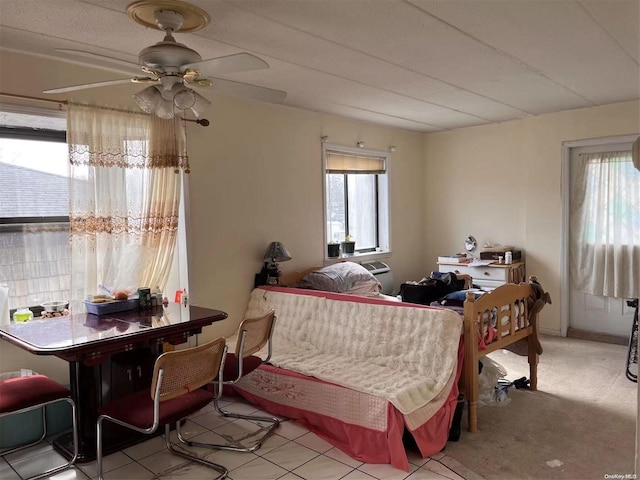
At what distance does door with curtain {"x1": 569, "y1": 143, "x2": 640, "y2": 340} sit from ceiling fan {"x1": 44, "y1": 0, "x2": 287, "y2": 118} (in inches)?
160

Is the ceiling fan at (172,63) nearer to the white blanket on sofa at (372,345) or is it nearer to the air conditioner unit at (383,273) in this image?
the white blanket on sofa at (372,345)

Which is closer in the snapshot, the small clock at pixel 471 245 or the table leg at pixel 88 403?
the table leg at pixel 88 403

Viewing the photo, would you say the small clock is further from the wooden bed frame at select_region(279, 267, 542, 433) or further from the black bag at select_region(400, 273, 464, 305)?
the black bag at select_region(400, 273, 464, 305)

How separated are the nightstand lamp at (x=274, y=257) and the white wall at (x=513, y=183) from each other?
2.67 meters

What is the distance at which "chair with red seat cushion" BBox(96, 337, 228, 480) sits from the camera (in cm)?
222

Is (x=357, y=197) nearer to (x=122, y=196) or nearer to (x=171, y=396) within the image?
(x=122, y=196)

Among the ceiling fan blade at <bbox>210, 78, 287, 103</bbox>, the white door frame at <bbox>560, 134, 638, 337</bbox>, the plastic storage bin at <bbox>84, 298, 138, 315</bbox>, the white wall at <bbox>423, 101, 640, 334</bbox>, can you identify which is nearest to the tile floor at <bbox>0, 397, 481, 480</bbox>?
the plastic storage bin at <bbox>84, 298, 138, 315</bbox>

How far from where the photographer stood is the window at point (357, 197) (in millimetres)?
5043

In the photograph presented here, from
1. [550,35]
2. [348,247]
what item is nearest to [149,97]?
[550,35]

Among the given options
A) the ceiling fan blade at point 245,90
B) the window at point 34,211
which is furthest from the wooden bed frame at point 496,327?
the window at point 34,211

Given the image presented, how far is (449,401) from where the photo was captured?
2818mm

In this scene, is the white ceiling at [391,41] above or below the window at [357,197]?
above

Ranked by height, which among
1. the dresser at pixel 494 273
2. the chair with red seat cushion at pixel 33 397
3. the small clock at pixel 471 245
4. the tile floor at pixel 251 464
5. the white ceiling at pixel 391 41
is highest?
the white ceiling at pixel 391 41

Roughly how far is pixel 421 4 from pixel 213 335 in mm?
2830
